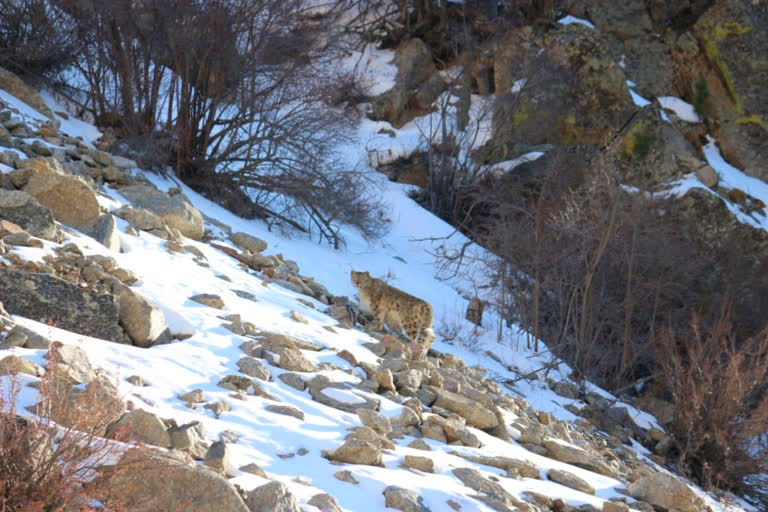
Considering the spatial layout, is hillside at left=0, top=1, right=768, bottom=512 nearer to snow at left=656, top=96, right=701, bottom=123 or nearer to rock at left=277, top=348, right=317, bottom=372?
rock at left=277, top=348, right=317, bottom=372

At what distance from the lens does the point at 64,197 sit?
22.7 ft

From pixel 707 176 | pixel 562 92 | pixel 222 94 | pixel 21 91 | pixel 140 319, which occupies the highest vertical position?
pixel 562 92

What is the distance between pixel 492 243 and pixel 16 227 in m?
9.03

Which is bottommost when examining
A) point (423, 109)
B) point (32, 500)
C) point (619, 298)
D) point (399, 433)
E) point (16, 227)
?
point (32, 500)

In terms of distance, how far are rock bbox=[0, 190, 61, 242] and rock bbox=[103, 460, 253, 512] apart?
3.63 m

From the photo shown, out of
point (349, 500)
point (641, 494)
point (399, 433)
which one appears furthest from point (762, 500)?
point (349, 500)

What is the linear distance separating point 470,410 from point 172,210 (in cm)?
456

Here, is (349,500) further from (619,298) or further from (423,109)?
(423,109)

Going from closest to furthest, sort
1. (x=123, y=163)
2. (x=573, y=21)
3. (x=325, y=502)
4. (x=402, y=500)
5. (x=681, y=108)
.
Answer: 1. (x=325, y=502)
2. (x=402, y=500)
3. (x=123, y=163)
4. (x=681, y=108)
5. (x=573, y=21)

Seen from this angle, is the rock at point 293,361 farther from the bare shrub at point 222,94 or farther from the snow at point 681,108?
the snow at point 681,108

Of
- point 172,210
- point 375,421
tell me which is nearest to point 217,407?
point 375,421

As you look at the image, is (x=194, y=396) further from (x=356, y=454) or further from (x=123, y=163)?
(x=123, y=163)

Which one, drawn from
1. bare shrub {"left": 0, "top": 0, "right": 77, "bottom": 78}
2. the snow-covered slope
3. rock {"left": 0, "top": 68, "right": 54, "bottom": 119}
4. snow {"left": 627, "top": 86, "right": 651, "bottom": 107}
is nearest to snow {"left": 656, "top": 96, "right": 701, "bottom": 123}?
snow {"left": 627, "top": 86, "right": 651, "bottom": 107}

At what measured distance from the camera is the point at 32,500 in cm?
264
